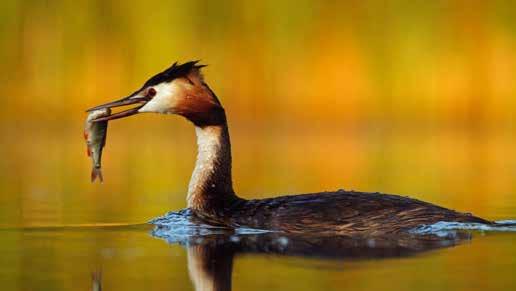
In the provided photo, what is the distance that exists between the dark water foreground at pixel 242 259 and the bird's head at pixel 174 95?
77cm

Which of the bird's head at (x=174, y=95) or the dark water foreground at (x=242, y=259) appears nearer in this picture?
the dark water foreground at (x=242, y=259)

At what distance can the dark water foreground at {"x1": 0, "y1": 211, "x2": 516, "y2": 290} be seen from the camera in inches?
Result: 259

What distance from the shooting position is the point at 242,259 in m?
7.54

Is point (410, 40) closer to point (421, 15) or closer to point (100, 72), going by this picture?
point (421, 15)

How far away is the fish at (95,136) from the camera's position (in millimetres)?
9539

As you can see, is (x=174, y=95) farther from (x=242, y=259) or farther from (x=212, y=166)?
(x=242, y=259)

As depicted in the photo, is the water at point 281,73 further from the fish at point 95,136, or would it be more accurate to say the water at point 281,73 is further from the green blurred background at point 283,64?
the fish at point 95,136

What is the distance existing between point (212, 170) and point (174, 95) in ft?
2.00

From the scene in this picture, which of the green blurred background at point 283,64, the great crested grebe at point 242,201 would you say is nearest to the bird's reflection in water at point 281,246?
the great crested grebe at point 242,201

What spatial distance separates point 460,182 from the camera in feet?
45.7

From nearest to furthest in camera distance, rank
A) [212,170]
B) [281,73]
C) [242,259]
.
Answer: [242,259]
[212,170]
[281,73]

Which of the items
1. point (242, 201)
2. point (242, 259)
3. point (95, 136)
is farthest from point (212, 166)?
point (242, 259)

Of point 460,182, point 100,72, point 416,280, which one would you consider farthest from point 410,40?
point 416,280

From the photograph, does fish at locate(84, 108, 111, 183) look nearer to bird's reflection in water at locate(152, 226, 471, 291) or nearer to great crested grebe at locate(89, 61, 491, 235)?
great crested grebe at locate(89, 61, 491, 235)
